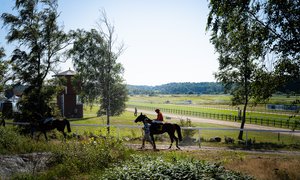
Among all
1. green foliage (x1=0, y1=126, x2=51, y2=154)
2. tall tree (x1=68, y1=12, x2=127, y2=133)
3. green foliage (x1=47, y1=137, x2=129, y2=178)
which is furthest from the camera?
tall tree (x1=68, y1=12, x2=127, y2=133)

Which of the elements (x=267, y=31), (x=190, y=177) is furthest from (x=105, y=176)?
(x=267, y=31)

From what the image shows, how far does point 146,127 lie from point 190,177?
10.00 meters

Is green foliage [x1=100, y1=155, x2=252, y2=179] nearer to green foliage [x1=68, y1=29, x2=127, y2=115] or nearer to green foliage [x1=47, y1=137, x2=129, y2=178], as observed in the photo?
green foliage [x1=47, y1=137, x2=129, y2=178]

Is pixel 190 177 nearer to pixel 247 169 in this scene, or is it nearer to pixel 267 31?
pixel 247 169

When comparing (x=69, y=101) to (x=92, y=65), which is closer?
(x=92, y=65)

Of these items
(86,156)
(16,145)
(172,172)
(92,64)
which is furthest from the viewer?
(92,64)

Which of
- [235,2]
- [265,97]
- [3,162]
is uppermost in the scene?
[235,2]

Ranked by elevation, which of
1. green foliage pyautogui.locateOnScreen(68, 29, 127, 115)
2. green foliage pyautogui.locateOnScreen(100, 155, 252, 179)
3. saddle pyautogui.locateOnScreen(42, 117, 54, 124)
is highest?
green foliage pyautogui.locateOnScreen(68, 29, 127, 115)

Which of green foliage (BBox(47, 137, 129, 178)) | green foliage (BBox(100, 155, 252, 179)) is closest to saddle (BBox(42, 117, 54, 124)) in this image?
green foliage (BBox(47, 137, 129, 178))

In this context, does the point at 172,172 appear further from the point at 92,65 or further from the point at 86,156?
the point at 92,65

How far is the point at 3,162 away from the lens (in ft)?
38.6

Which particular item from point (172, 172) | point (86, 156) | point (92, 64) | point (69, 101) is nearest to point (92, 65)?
point (92, 64)

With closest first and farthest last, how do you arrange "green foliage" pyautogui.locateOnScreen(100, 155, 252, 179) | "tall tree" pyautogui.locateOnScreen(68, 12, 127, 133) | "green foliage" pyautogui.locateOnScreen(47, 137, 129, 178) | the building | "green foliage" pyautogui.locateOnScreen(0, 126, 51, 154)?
"green foliage" pyautogui.locateOnScreen(100, 155, 252, 179), "green foliage" pyautogui.locateOnScreen(47, 137, 129, 178), "green foliage" pyautogui.locateOnScreen(0, 126, 51, 154), "tall tree" pyautogui.locateOnScreen(68, 12, 127, 133), the building

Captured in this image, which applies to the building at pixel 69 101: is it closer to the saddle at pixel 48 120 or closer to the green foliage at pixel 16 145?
the saddle at pixel 48 120
